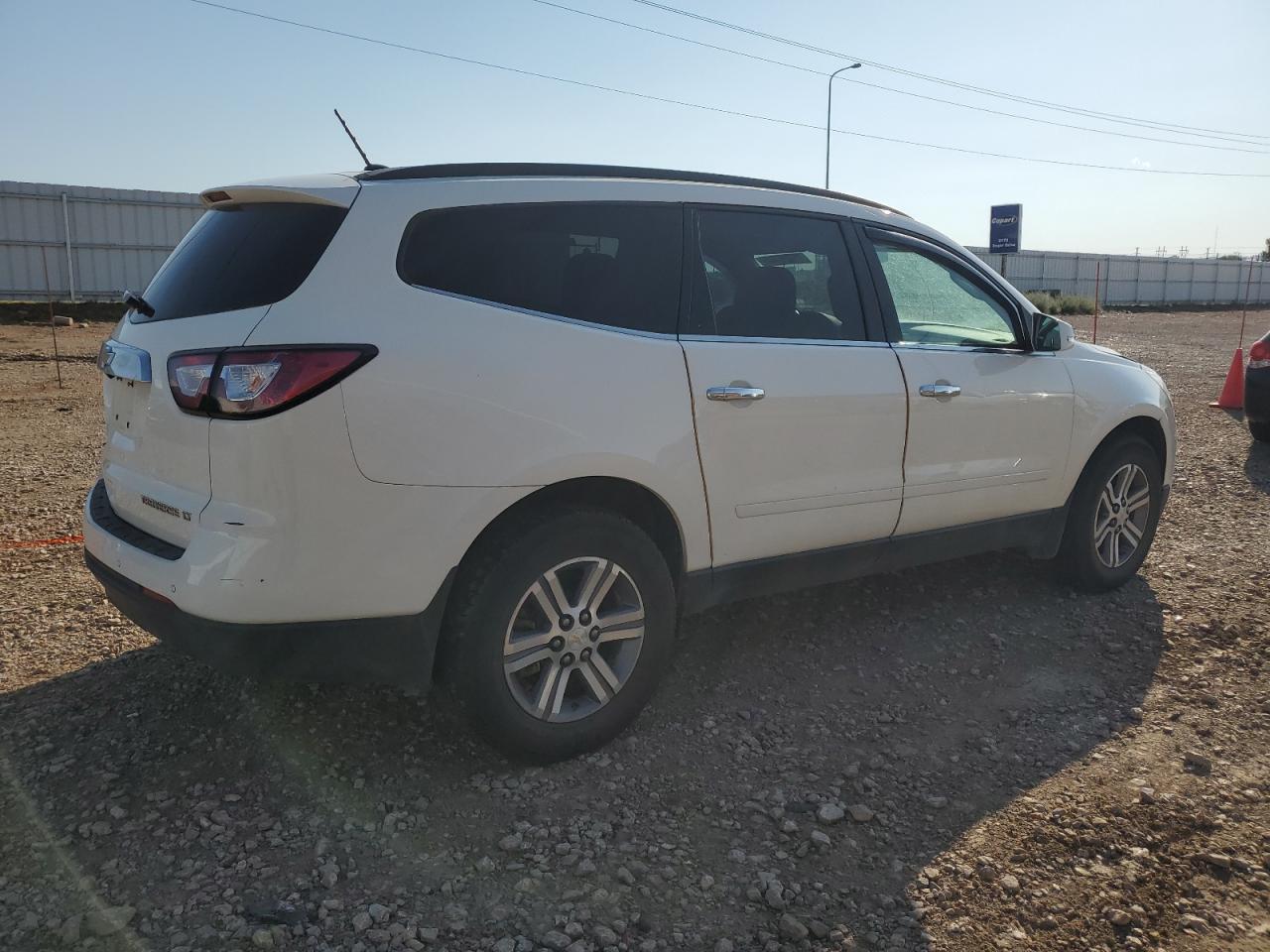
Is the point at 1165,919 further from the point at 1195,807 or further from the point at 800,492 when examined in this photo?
the point at 800,492

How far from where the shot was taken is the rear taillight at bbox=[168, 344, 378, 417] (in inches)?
105

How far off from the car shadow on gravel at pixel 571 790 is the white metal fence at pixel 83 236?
21.7 metres

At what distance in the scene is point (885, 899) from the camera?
2662mm

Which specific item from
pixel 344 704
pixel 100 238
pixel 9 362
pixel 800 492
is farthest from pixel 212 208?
pixel 100 238

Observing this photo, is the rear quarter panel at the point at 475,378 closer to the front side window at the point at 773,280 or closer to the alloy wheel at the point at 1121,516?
the front side window at the point at 773,280

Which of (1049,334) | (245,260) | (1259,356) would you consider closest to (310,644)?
(245,260)

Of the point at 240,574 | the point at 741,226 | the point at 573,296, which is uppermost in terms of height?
the point at 741,226

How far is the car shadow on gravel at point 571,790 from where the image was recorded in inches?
103

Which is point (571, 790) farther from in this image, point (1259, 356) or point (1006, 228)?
point (1006, 228)

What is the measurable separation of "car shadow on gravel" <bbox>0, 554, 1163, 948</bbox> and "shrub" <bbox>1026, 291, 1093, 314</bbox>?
3499 centimetres

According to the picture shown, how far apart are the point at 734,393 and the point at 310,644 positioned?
1.58m

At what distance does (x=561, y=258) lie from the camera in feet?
10.6

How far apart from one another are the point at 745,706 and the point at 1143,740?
1383 mm

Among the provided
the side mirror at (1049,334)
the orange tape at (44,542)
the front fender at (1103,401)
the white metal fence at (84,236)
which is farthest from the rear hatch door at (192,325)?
the white metal fence at (84,236)
